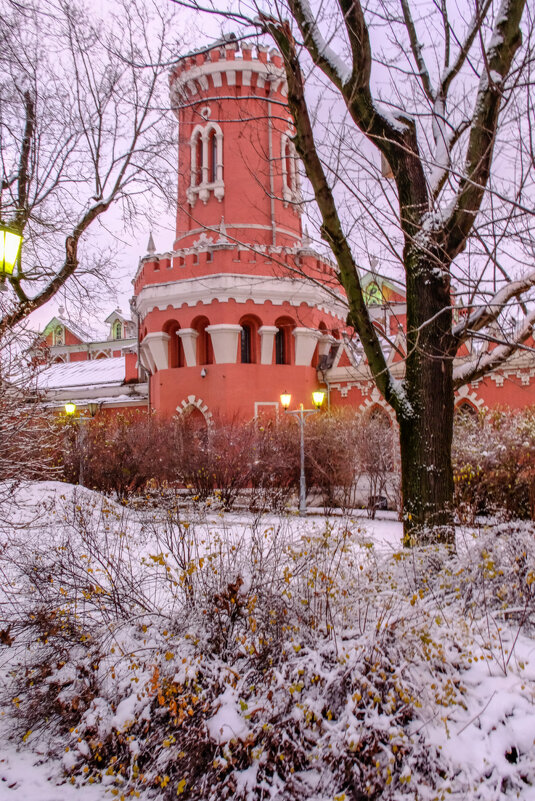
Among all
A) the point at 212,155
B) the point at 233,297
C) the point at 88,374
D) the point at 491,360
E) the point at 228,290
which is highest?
the point at 212,155

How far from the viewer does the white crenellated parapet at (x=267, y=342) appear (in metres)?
17.0

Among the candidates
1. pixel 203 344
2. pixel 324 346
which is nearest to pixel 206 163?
pixel 203 344

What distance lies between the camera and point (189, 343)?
56.6 feet

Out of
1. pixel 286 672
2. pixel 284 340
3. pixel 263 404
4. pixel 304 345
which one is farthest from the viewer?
pixel 284 340

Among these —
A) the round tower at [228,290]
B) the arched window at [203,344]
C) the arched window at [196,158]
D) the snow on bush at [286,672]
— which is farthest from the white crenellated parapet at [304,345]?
the snow on bush at [286,672]

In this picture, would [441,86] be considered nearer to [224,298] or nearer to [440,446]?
[440,446]

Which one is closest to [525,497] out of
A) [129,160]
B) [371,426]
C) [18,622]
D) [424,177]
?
[371,426]

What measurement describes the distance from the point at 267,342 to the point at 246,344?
0.92m

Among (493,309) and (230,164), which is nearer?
(493,309)

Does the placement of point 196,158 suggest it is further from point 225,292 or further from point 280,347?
point 280,347

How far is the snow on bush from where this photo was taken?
116 inches

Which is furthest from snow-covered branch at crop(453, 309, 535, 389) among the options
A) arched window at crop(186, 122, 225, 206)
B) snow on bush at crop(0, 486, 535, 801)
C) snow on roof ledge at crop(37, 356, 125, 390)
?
snow on roof ledge at crop(37, 356, 125, 390)

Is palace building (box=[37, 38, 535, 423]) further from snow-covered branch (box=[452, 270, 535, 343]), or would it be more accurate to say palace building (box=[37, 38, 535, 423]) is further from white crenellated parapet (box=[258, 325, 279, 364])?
snow-covered branch (box=[452, 270, 535, 343])

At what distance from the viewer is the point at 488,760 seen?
2783 mm
